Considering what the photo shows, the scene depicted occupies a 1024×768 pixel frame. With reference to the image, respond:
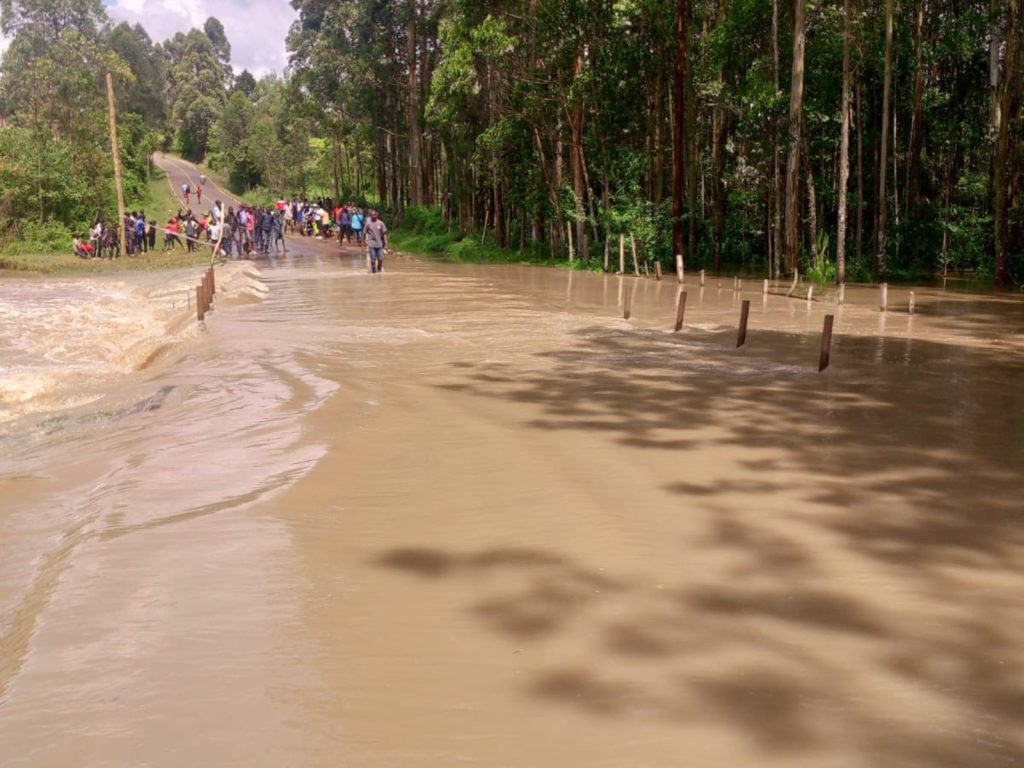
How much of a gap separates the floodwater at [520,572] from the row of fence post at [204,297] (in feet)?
17.0

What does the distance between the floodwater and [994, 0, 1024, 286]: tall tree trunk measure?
12043mm

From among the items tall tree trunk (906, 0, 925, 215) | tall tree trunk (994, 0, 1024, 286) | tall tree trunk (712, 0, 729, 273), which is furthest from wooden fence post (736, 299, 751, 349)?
tall tree trunk (712, 0, 729, 273)

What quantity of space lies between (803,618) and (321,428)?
502 centimetres

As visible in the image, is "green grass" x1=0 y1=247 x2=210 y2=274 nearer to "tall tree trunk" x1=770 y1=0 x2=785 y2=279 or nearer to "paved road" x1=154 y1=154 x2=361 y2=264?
"paved road" x1=154 y1=154 x2=361 y2=264

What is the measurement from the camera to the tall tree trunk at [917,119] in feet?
80.5

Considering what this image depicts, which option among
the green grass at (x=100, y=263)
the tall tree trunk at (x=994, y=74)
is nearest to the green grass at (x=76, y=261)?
the green grass at (x=100, y=263)

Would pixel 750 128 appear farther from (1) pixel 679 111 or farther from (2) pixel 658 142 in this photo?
(1) pixel 679 111

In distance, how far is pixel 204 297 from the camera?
17.2 meters

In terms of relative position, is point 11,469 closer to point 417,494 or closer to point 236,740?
point 417,494

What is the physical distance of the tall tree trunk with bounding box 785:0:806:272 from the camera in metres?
22.2

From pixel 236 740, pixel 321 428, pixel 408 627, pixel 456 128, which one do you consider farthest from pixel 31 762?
pixel 456 128

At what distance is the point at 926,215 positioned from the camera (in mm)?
27469

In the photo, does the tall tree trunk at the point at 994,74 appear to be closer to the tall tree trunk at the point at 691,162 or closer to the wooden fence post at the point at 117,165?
the tall tree trunk at the point at 691,162

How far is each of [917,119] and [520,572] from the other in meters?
23.7
